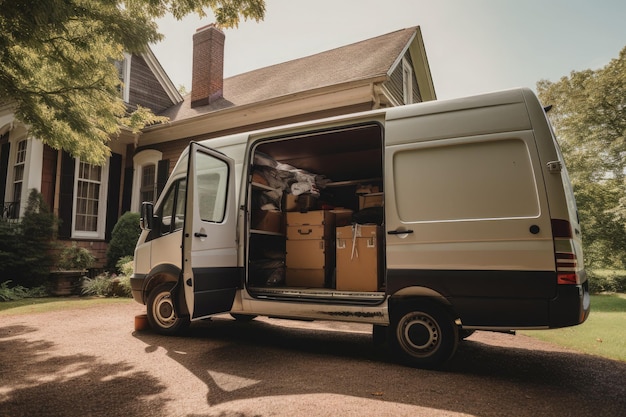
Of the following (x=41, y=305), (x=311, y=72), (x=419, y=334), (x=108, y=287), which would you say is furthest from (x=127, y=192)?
(x=419, y=334)

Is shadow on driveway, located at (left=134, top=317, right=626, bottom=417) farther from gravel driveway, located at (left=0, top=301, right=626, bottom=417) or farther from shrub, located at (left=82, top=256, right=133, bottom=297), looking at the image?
shrub, located at (left=82, top=256, right=133, bottom=297)

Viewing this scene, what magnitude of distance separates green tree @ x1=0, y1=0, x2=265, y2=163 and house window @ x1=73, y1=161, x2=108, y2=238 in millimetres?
6233

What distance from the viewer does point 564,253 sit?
137 inches

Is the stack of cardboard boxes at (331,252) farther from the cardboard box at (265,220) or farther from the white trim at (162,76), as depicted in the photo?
the white trim at (162,76)

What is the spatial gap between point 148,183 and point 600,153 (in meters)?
19.4

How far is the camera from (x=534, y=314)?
11.6 feet

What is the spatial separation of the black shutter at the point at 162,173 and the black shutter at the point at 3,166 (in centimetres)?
452

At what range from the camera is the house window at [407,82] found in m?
13.0

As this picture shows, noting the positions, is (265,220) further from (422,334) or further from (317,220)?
(422,334)

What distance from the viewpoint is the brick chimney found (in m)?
13.8

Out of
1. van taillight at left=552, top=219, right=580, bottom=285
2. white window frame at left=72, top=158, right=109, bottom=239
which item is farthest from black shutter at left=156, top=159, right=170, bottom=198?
van taillight at left=552, top=219, right=580, bottom=285

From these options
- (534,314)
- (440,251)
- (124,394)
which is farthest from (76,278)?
(534,314)

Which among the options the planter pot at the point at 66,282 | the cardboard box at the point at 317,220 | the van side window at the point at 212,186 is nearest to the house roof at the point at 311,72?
the planter pot at the point at 66,282

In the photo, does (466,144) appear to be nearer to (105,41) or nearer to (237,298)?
(237,298)
